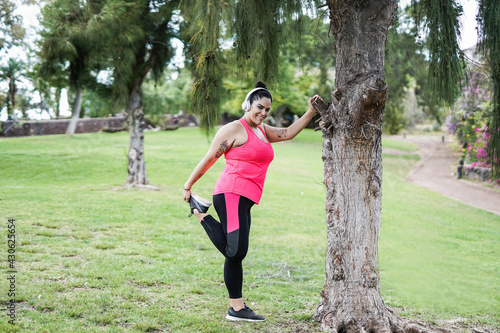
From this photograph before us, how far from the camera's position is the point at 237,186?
3545 mm

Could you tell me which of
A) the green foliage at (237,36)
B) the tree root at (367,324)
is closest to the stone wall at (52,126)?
the green foliage at (237,36)

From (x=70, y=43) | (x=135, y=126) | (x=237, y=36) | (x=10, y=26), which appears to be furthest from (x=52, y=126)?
(x=237, y=36)

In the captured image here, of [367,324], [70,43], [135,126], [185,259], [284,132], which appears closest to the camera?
[367,324]

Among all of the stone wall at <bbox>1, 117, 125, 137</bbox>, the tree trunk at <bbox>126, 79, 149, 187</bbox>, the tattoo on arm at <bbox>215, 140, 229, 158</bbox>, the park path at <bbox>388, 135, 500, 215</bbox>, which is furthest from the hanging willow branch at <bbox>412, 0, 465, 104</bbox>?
the stone wall at <bbox>1, 117, 125, 137</bbox>

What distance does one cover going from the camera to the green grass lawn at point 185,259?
12.5ft

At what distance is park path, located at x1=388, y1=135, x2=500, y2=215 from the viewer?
43.8 ft

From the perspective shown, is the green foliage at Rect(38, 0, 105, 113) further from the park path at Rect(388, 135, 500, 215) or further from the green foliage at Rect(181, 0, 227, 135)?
the park path at Rect(388, 135, 500, 215)

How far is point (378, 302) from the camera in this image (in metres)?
3.53

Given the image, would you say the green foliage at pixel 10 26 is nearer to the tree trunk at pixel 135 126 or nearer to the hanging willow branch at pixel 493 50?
the tree trunk at pixel 135 126

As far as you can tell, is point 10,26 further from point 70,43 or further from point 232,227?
point 232,227

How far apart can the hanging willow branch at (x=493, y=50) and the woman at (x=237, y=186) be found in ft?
4.72

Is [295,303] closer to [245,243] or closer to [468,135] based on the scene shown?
[245,243]

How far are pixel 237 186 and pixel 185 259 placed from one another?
8.07 feet

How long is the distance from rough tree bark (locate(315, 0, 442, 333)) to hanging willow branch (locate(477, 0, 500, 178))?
0.76m
